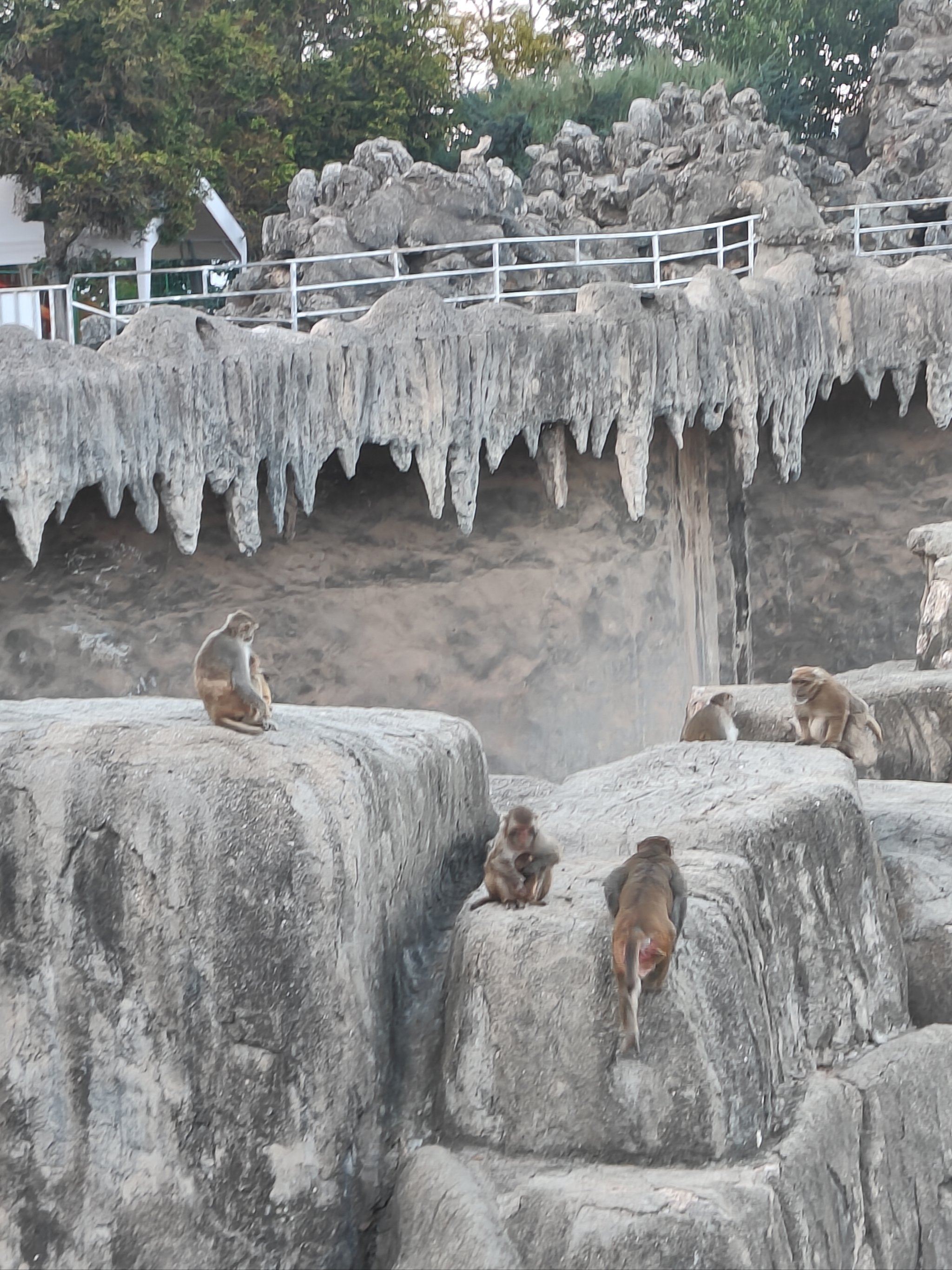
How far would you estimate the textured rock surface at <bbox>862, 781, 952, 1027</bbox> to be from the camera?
253 inches

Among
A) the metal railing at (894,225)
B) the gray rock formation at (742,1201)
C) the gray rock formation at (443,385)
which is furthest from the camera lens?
the metal railing at (894,225)

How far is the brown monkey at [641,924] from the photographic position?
15.7 feet

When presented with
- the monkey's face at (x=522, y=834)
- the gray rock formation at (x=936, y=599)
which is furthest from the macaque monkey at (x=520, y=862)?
the gray rock formation at (x=936, y=599)

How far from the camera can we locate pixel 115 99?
16.3m

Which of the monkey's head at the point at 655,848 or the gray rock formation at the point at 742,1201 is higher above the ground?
the monkey's head at the point at 655,848

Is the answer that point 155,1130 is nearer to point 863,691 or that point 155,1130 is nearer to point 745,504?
point 863,691

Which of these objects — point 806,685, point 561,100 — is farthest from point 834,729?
point 561,100

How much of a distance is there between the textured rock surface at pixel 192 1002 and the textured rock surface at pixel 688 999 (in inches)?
16.0

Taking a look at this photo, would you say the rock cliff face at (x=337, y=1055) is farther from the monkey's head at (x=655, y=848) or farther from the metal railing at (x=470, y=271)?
the metal railing at (x=470, y=271)

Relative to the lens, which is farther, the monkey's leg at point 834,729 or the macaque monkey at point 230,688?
the monkey's leg at point 834,729

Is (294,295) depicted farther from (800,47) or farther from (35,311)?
(800,47)

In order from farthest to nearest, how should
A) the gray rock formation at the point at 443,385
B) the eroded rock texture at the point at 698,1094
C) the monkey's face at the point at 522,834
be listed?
the gray rock formation at the point at 443,385 → the monkey's face at the point at 522,834 → the eroded rock texture at the point at 698,1094

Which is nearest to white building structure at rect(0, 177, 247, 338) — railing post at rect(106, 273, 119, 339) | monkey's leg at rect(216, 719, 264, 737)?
railing post at rect(106, 273, 119, 339)

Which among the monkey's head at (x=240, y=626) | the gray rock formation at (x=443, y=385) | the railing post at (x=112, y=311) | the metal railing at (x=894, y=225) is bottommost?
the monkey's head at (x=240, y=626)
